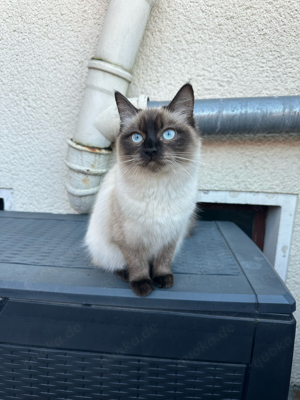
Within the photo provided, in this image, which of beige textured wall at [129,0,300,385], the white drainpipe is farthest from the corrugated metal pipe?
the white drainpipe

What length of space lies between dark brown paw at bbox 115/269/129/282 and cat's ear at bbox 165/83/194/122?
2.15 feet

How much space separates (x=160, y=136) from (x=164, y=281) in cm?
53

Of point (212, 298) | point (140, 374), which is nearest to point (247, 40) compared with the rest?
point (212, 298)

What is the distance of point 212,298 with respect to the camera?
0.86m

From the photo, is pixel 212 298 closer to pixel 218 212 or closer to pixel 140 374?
pixel 140 374

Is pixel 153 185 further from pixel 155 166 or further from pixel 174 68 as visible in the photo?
pixel 174 68

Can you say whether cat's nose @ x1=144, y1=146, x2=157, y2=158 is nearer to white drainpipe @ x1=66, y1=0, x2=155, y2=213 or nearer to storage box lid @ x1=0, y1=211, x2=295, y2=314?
storage box lid @ x1=0, y1=211, x2=295, y2=314

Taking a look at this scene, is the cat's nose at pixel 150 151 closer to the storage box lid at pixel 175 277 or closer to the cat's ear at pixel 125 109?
the cat's ear at pixel 125 109

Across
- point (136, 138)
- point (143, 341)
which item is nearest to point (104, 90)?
point (136, 138)

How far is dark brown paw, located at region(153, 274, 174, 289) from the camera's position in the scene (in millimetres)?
958

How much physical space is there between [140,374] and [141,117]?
0.89 m

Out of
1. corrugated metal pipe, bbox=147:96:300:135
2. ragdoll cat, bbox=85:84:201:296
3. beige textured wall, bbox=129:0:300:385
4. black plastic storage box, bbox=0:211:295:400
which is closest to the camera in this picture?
black plastic storage box, bbox=0:211:295:400

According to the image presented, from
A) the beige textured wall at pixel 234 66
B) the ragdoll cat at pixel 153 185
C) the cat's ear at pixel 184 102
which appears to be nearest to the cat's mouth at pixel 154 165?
the ragdoll cat at pixel 153 185

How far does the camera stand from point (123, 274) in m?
1.05
